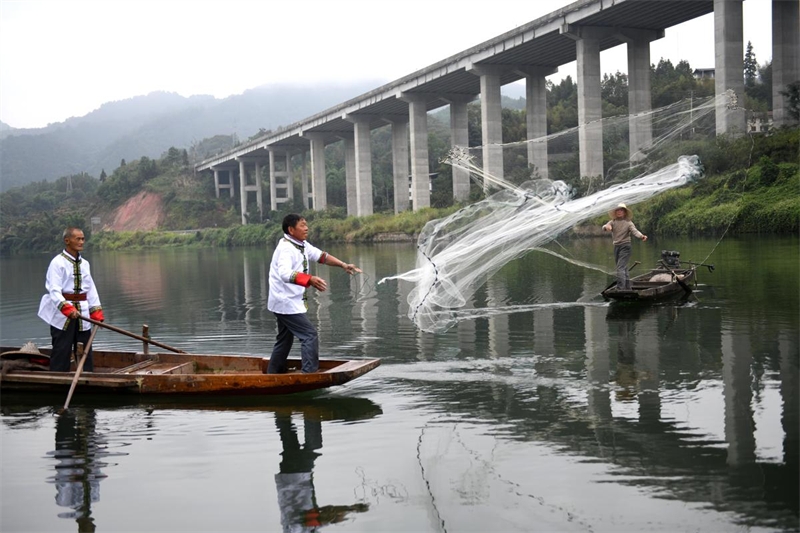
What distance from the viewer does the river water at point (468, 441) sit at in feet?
20.7

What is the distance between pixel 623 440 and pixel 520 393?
2.34 m

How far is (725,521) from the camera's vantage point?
5.86 m

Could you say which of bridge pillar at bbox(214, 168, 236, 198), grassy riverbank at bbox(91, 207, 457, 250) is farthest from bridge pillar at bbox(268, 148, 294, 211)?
grassy riverbank at bbox(91, 207, 457, 250)

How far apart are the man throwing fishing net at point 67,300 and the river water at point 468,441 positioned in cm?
71

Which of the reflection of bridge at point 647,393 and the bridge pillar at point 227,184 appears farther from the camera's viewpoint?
A: the bridge pillar at point 227,184

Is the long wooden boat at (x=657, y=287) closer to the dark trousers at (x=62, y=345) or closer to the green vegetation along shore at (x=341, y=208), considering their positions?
the green vegetation along shore at (x=341, y=208)

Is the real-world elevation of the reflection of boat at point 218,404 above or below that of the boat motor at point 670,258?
below

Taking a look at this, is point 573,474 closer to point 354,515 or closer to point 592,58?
point 354,515

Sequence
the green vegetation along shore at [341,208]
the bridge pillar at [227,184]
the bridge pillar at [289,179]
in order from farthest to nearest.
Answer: the bridge pillar at [227,184] < the bridge pillar at [289,179] < the green vegetation along shore at [341,208]

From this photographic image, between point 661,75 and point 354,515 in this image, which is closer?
point 354,515

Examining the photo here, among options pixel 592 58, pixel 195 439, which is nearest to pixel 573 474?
pixel 195 439

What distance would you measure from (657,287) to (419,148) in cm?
5360

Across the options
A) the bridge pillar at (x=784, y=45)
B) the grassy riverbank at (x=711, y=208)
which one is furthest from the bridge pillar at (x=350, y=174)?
the bridge pillar at (x=784, y=45)

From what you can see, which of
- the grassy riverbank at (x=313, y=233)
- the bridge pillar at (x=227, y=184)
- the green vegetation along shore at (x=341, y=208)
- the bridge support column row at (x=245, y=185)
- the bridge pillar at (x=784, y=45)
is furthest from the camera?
the bridge pillar at (x=227, y=184)
